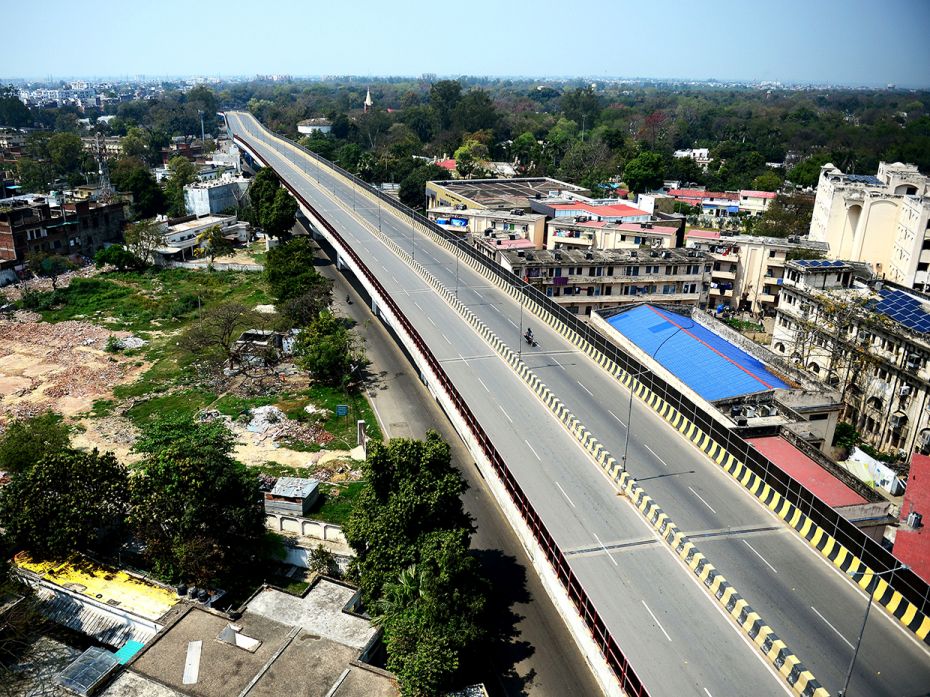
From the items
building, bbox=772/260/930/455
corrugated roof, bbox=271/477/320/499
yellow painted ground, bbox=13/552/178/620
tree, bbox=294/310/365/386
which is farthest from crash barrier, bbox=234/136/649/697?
building, bbox=772/260/930/455

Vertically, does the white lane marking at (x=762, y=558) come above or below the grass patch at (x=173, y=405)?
above

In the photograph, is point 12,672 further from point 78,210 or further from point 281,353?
point 78,210

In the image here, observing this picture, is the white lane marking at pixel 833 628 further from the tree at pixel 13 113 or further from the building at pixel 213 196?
the tree at pixel 13 113

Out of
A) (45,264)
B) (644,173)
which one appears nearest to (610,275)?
(644,173)

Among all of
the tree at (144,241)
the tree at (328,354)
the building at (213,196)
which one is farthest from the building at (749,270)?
the building at (213,196)

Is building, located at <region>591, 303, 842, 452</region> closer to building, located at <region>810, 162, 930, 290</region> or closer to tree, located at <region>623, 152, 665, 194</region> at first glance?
building, located at <region>810, 162, 930, 290</region>

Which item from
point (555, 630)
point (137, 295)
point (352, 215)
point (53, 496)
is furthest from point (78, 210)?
point (555, 630)
